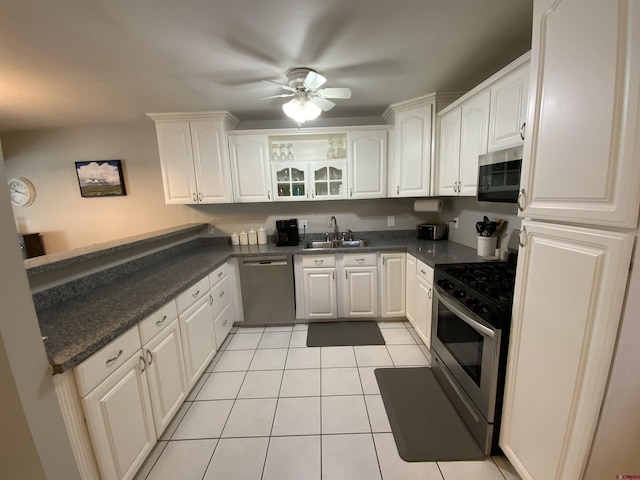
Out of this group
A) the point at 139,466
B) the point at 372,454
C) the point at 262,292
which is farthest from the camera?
the point at 262,292

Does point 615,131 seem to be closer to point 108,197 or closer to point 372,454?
Answer: point 372,454

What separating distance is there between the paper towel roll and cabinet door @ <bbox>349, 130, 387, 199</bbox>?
1.43 feet

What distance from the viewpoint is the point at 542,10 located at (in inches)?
40.5

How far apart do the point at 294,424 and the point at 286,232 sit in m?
1.93

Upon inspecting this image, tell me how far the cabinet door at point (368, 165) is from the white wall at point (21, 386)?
263 centimetres

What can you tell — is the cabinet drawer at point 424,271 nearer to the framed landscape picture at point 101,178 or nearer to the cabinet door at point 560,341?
the cabinet door at point 560,341

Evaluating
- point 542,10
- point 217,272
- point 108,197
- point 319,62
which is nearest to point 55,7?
point 319,62

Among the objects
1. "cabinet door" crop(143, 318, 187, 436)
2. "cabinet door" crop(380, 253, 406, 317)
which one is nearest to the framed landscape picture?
"cabinet door" crop(143, 318, 187, 436)

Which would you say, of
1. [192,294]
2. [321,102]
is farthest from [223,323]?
[321,102]

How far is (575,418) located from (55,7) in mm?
2891

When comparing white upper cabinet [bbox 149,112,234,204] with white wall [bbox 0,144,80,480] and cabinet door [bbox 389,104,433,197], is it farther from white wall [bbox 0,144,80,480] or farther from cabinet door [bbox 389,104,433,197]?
white wall [bbox 0,144,80,480]

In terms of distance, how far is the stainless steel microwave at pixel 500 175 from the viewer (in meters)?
1.55

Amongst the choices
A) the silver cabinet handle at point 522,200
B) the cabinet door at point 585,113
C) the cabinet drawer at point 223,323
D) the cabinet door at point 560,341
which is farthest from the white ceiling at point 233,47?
the cabinet drawer at point 223,323

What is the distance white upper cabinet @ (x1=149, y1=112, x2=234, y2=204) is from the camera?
2.78 meters
